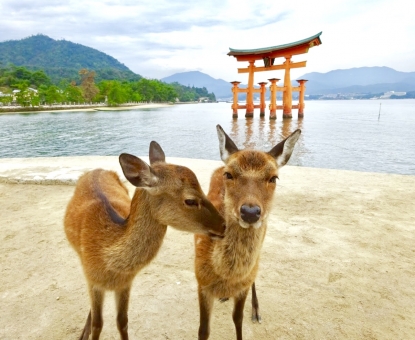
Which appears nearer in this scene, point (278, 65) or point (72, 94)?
point (278, 65)

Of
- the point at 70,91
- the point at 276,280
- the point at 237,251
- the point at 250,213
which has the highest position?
the point at 70,91

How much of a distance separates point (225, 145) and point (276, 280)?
6.45 feet

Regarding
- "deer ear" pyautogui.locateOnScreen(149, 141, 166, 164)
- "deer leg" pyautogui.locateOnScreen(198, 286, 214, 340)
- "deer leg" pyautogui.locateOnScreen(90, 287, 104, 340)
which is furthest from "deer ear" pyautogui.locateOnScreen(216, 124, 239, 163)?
"deer leg" pyautogui.locateOnScreen(90, 287, 104, 340)

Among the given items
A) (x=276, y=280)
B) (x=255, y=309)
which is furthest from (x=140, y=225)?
(x=276, y=280)

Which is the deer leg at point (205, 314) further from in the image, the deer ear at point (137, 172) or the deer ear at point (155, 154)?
the deer ear at point (155, 154)

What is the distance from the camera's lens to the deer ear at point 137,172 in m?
2.18

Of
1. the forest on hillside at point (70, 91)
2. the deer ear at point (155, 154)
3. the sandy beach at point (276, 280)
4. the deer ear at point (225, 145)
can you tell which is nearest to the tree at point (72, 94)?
the forest on hillside at point (70, 91)

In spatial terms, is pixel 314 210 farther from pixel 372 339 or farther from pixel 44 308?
pixel 44 308

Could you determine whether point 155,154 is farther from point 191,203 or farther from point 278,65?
point 278,65

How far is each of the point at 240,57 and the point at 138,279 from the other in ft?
105

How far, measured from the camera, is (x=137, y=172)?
227 centimetres

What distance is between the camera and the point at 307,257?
167 inches

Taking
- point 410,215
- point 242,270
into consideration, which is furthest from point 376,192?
point 242,270

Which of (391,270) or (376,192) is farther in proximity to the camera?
(376,192)
